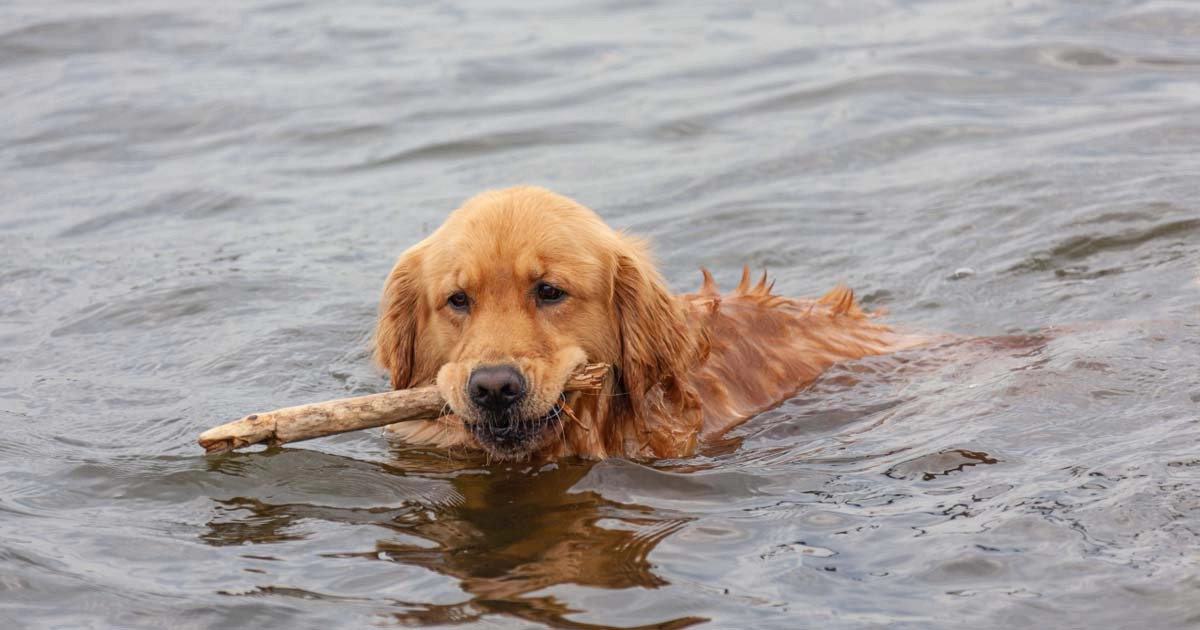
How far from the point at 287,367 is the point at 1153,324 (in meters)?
4.85

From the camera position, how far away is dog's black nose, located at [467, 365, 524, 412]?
636 centimetres

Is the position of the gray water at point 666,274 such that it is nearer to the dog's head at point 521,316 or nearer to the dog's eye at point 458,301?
the dog's head at point 521,316

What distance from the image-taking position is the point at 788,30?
59.3 ft

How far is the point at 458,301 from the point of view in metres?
6.79

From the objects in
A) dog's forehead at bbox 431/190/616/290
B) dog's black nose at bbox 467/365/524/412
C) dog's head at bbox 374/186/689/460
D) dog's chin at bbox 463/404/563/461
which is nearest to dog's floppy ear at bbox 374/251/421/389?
dog's head at bbox 374/186/689/460

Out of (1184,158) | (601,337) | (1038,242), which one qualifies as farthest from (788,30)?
(601,337)

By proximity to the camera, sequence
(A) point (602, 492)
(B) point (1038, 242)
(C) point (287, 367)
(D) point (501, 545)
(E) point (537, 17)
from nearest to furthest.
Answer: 1. (D) point (501, 545)
2. (A) point (602, 492)
3. (C) point (287, 367)
4. (B) point (1038, 242)
5. (E) point (537, 17)

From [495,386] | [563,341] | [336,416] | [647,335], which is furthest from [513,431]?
[647,335]

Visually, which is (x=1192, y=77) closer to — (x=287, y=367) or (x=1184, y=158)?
(x=1184, y=158)

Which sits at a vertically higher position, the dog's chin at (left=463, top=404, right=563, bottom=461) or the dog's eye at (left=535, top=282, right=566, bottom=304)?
the dog's eye at (left=535, top=282, right=566, bottom=304)

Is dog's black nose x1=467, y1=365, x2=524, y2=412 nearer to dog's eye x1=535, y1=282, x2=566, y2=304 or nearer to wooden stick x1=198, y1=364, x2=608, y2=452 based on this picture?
wooden stick x1=198, y1=364, x2=608, y2=452

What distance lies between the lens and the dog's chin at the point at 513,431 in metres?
6.52

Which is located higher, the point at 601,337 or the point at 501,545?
the point at 601,337

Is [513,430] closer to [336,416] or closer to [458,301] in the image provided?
[458,301]
